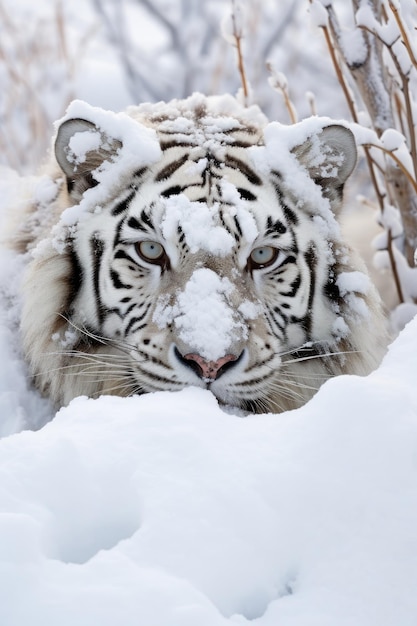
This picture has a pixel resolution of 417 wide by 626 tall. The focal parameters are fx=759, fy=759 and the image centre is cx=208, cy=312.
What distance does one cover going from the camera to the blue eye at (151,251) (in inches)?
80.3

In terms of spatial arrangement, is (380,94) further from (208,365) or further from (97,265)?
(208,365)

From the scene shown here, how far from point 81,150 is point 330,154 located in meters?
0.72

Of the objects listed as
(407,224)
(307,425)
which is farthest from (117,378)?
(407,224)

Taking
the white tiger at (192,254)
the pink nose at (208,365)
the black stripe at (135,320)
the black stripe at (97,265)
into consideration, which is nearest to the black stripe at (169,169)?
the white tiger at (192,254)

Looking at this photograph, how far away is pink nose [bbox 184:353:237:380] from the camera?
175 centimetres

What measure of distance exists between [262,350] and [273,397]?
24 centimetres

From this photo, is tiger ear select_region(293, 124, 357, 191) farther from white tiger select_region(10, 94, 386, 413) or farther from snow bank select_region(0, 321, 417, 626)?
snow bank select_region(0, 321, 417, 626)

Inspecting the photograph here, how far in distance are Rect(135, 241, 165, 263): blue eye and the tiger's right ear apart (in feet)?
0.96

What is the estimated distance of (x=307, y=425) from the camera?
1.28 m

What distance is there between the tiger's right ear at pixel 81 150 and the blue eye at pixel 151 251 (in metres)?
0.29

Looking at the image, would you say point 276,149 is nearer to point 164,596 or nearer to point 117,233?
point 117,233

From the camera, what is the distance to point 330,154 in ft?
7.29

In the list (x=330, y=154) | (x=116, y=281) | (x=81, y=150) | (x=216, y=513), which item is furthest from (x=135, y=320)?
(x=216, y=513)

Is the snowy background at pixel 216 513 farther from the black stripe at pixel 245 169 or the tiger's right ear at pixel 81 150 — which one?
the tiger's right ear at pixel 81 150
